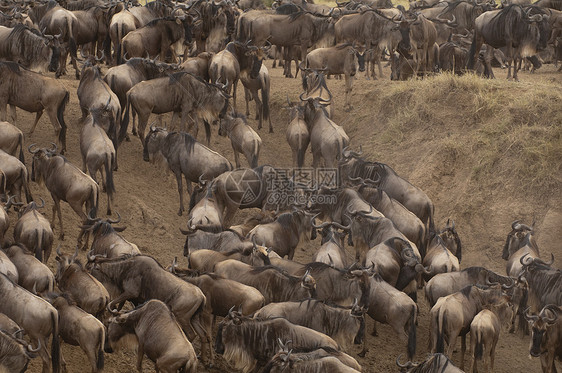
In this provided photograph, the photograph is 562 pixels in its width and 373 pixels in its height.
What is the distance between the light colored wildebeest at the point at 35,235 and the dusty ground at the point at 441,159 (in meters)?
0.64

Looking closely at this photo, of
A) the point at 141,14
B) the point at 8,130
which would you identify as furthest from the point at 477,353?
the point at 141,14

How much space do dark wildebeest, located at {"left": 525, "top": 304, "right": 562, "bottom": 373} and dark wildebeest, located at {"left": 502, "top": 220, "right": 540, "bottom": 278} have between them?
1.61m

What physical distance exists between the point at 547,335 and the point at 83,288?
5388 mm

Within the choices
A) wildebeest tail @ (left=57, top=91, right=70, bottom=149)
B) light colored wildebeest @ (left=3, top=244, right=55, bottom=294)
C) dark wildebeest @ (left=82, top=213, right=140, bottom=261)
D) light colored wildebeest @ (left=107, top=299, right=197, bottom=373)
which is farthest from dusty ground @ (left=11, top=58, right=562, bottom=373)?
light colored wildebeest @ (left=107, top=299, right=197, bottom=373)

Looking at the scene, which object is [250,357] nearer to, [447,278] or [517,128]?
[447,278]

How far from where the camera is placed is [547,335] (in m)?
10.1

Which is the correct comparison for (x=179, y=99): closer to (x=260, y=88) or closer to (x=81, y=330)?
(x=260, y=88)

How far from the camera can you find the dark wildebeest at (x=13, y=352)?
8.38 metres

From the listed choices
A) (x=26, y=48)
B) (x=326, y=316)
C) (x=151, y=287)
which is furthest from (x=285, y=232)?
(x=26, y=48)

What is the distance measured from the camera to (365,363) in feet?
34.8

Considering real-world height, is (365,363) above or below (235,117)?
below

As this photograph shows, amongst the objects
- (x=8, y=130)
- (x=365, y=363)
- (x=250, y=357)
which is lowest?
(x=365, y=363)

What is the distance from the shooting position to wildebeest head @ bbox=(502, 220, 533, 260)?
1276 cm

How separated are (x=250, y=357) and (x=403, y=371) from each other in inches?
66.2
